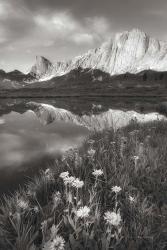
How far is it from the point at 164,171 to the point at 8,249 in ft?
15.9

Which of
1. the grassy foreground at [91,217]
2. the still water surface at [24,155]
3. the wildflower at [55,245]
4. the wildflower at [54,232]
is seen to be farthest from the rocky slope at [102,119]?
the wildflower at [55,245]

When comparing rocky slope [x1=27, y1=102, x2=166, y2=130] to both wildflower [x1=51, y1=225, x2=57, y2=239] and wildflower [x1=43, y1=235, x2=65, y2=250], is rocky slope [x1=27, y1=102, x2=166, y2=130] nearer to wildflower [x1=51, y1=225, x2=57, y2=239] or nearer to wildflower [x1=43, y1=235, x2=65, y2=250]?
wildflower [x1=51, y1=225, x2=57, y2=239]

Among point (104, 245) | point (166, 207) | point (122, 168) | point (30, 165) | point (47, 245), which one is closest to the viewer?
point (47, 245)

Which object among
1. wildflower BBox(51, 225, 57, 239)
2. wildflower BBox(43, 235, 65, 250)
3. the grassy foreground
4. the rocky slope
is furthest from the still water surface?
wildflower BBox(43, 235, 65, 250)

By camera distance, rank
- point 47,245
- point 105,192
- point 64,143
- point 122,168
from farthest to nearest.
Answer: point 64,143
point 122,168
point 105,192
point 47,245

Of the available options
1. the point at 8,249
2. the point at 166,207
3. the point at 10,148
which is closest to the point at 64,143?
the point at 10,148

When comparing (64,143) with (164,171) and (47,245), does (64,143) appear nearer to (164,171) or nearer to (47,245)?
(164,171)

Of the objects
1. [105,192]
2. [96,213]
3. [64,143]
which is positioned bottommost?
[64,143]

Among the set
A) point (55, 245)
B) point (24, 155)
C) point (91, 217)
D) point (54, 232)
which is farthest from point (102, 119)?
point (55, 245)

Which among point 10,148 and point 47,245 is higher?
point 47,245

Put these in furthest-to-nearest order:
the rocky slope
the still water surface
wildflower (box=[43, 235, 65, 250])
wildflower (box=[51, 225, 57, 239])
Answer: the rocky slope → the still water surface → wildflower (box=[51, 225, 57, 239]) → wildflower (box=[43, 235, 65, 250])

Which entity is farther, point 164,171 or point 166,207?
point 164,171

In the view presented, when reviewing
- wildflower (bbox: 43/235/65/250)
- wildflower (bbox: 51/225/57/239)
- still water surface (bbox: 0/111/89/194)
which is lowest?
still water surface (bbox: 0/111/89/194)

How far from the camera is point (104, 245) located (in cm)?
382
